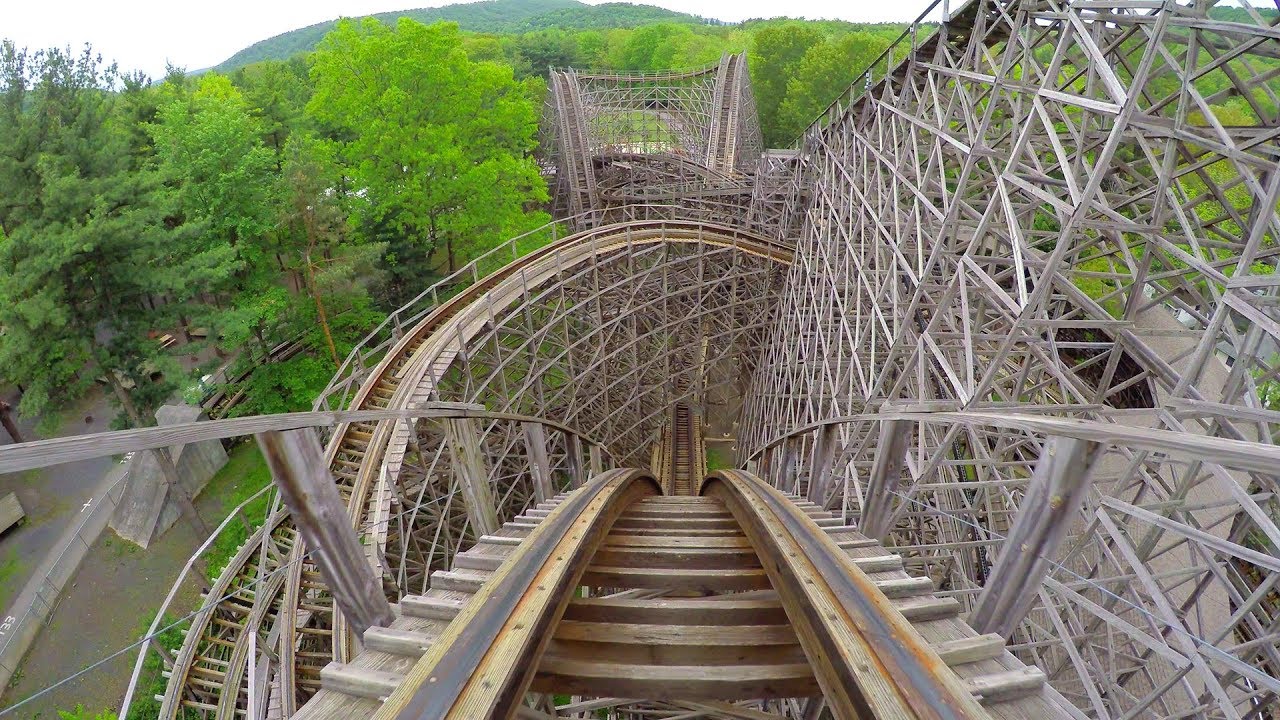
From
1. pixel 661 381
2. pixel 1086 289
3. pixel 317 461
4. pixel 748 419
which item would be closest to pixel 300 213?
pixel 661 381

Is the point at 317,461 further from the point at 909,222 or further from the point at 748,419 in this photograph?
the point at 748,419

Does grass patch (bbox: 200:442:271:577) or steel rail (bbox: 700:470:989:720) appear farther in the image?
grass patch (bbox: 200:442:271:577)

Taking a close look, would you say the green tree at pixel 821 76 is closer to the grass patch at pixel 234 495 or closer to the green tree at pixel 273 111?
the green tree at pixel 273 111

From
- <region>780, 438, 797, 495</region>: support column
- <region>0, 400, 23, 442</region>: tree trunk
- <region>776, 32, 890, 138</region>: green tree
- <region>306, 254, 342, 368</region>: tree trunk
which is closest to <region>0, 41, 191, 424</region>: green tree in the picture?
<region>306, 254, 342, 368</region>: tree trunk

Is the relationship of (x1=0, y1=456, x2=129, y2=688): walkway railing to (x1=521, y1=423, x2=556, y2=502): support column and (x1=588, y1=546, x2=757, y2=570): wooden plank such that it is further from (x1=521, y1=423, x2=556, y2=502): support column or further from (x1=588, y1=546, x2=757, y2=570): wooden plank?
(x1=588, y1=546, x2=757, y2=570): wooden plank

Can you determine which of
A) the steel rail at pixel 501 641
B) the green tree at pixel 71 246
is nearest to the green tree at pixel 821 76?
the green tree at pixel 71 246
